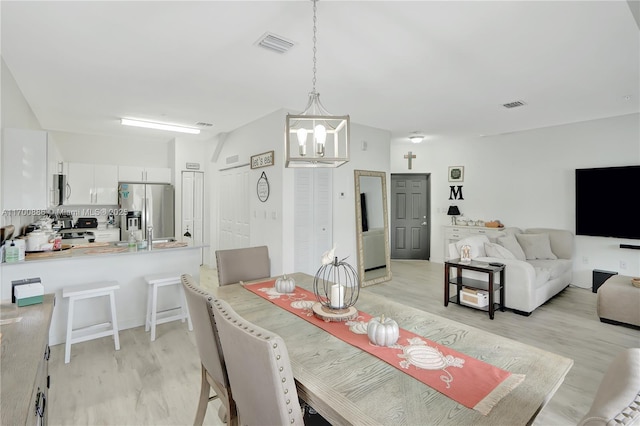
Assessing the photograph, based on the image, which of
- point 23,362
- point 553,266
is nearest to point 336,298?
point 23,362

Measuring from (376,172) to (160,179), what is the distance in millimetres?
4316

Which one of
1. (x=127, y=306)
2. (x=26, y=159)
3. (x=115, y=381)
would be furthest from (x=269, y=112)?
(x=115, y=381)

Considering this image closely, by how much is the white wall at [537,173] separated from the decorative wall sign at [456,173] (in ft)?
0.27

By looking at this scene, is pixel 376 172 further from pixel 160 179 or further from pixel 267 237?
pixel 160 179

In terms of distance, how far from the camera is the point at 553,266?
4.49 meters

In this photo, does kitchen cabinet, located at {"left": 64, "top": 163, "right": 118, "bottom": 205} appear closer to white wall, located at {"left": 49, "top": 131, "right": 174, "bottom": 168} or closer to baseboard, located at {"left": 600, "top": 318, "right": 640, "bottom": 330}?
white wall, located at {"left": 49, "top": 131, "right": 174, "bottom": 168}

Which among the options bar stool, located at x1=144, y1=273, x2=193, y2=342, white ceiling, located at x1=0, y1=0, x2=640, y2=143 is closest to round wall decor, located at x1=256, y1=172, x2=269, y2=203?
white ceiling, located at x1=0, y1=0, x2=640, y2=143

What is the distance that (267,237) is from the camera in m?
4.69

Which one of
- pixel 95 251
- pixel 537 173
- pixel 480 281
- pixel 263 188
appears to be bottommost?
pixel 480 281

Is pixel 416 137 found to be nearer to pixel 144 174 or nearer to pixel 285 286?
pixel 285 286

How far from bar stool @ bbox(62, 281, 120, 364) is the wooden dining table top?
6.59ft

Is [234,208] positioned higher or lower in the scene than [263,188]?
lower

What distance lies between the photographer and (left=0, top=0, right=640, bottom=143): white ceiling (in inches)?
86.0

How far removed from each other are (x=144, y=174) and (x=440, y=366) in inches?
256
